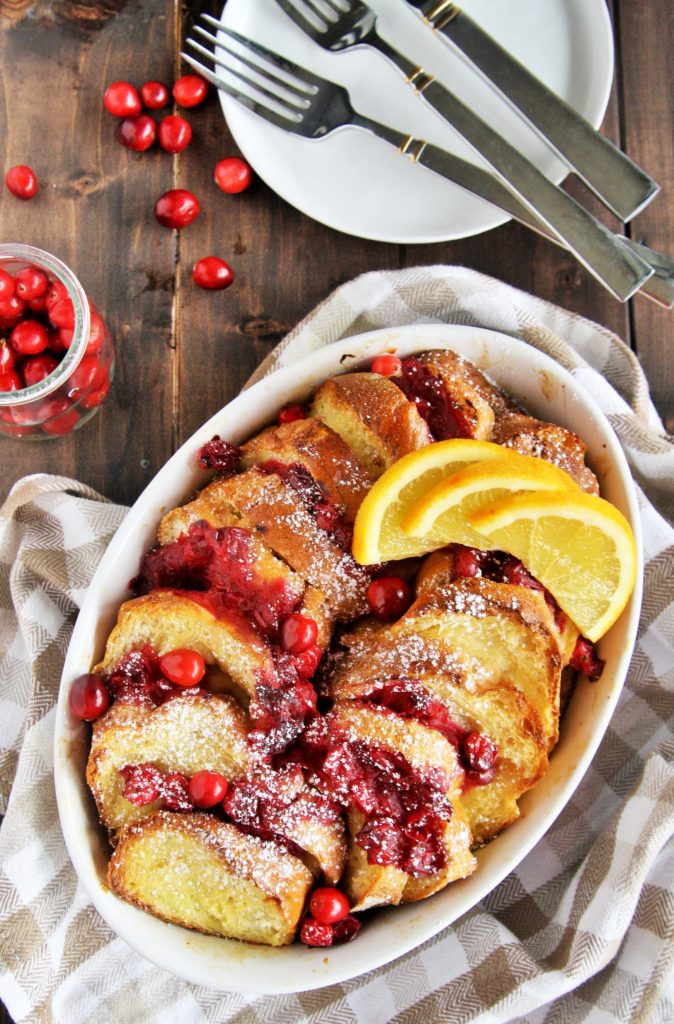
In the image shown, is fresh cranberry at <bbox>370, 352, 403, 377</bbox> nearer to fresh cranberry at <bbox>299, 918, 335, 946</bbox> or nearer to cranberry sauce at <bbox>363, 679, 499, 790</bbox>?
cranberry sauce at <bbox>363, 679, 499, 790</bbox>

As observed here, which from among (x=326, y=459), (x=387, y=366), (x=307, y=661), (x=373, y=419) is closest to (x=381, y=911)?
(x=307, y=661)

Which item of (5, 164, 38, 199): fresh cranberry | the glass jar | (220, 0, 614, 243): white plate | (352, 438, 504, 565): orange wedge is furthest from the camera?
(5, 164, 38, 199): fresh cranberry

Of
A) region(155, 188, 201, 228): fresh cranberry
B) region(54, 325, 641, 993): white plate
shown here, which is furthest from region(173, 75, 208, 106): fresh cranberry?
region(54, 325, 641, 993): white plate

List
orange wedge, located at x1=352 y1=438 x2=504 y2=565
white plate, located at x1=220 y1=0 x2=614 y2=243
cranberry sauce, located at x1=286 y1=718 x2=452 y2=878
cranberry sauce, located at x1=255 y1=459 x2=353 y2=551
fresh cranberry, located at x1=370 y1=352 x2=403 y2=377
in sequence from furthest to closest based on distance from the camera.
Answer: white plate, located at x1=220 y1=0 x2=614 y2=243 → fresh cranberry, located at x1=370 y1=352 x2=403 y2=377 → cranberry sauce, located at x1=255 y1=459 x2=353 y2=551 → orange wedge, located at x1=352 y1=438 x2=504 y2=565 → cranberry sauce, located at x1=286 y1=718 x2=452 y2=878

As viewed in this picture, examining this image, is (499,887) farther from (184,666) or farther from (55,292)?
(55,292)

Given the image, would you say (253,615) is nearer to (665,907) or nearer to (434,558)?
(434,558)
